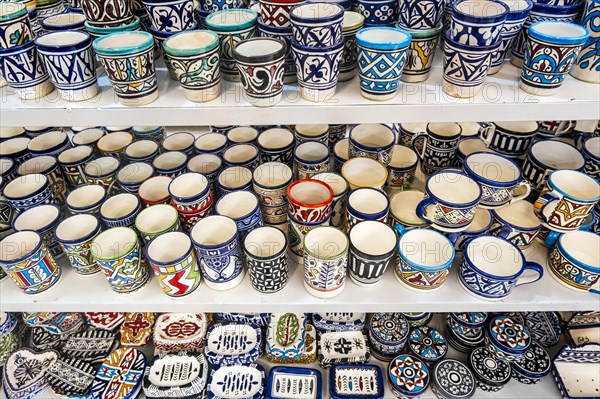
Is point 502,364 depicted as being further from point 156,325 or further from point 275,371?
point 156,325

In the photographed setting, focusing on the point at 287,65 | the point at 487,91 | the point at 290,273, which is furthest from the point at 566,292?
the point at 287,65

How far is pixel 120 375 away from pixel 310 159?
1.01 m

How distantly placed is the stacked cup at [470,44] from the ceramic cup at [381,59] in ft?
0.32

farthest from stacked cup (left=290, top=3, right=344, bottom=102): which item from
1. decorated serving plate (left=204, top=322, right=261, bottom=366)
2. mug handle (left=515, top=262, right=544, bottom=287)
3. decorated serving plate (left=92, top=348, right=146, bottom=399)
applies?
decorated serving plate (left=92, top=348, right=146, bottom=399)

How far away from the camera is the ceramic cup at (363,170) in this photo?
124cm

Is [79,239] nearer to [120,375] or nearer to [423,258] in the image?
[120,375]

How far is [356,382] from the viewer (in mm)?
1414

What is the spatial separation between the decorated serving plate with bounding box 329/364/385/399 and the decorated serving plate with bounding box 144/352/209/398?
45cm

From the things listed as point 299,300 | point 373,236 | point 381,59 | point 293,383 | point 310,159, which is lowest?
point 293,383

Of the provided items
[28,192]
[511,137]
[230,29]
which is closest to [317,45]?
[230,29]

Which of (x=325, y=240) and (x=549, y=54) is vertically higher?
(x=549, y=54)

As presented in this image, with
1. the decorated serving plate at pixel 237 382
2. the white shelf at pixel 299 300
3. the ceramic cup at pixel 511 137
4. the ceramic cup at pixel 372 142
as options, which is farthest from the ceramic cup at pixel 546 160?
the decorated serving plate at pixel 237 382

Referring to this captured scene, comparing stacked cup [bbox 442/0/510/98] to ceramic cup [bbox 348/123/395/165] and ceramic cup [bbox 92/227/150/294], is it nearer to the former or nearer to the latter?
ceramic cup [bbox 348/123/395/165]

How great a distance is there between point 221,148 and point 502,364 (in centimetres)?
122
